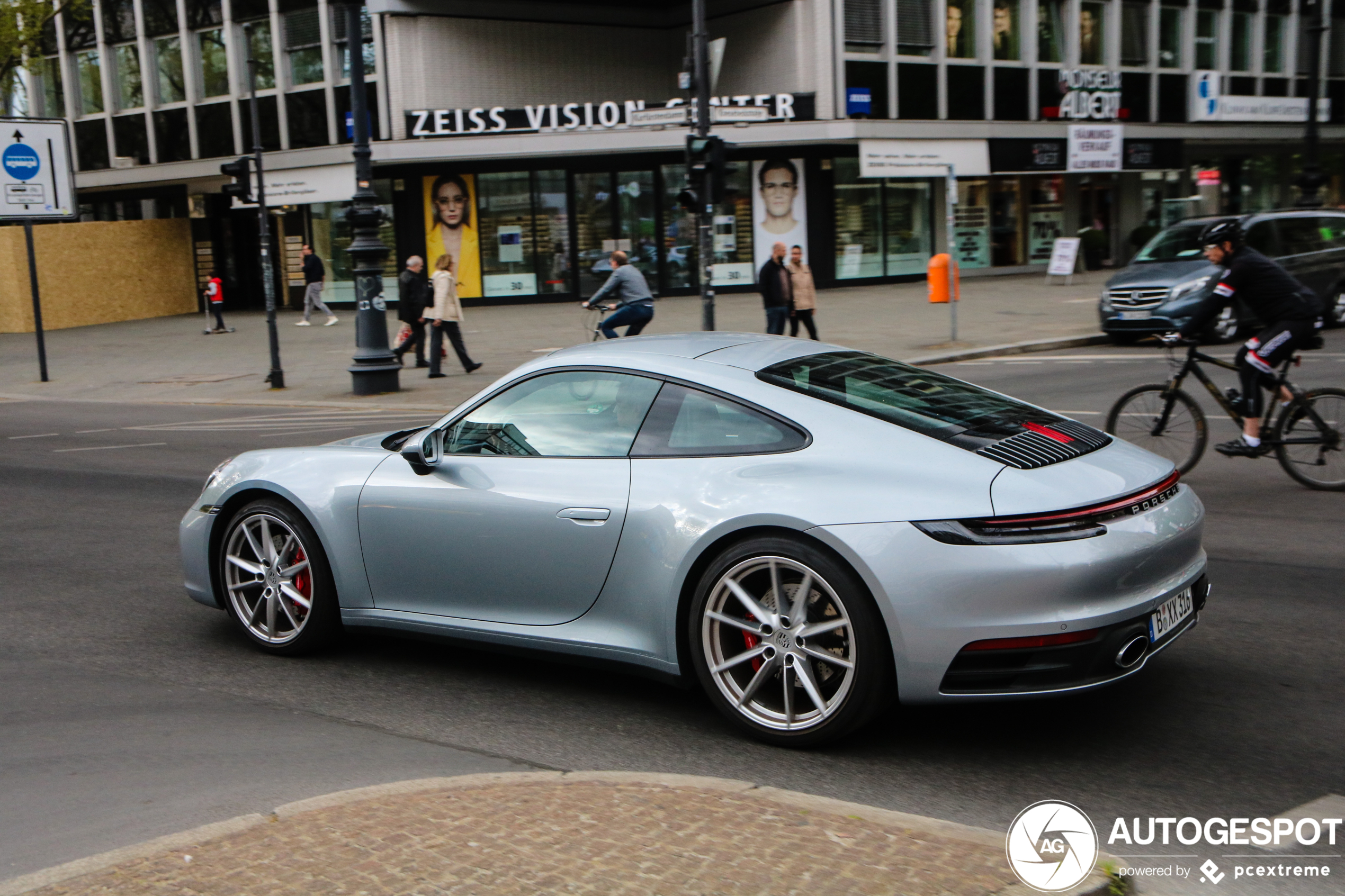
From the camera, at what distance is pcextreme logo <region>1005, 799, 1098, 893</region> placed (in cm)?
316

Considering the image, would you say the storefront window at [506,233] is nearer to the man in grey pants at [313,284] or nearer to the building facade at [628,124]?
the building facade at [628,124]

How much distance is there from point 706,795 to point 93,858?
1.63m

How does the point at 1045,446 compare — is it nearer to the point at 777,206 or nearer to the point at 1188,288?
the point at 1188,288

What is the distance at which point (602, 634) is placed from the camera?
15.5 feet

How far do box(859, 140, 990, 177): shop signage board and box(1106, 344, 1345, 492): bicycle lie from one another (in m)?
22.5

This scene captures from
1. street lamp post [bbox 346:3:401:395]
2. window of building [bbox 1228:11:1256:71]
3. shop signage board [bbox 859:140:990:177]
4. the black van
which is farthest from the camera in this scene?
window of building [bbox 1228:11:1256:71]

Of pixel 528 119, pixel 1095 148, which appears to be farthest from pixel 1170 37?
pixel 528 119

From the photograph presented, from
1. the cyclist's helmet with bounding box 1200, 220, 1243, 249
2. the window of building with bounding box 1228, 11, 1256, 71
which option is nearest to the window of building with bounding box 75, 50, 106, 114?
the window of building with bounding box 1228, 11, 1256, 71

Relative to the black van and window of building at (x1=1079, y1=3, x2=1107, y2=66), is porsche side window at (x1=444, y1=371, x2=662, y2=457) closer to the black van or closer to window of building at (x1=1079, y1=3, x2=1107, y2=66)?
the black van

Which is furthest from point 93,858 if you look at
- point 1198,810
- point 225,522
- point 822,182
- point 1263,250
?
point 822,182

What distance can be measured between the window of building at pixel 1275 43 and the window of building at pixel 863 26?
15744 mm

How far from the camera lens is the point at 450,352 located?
2334 cm

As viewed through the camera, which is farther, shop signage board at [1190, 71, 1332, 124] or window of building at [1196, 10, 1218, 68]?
window of building at [1196, 10, 1218, 68]

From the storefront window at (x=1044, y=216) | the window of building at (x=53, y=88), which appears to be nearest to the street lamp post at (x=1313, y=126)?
the storefront window at (x=1044, y=216)
